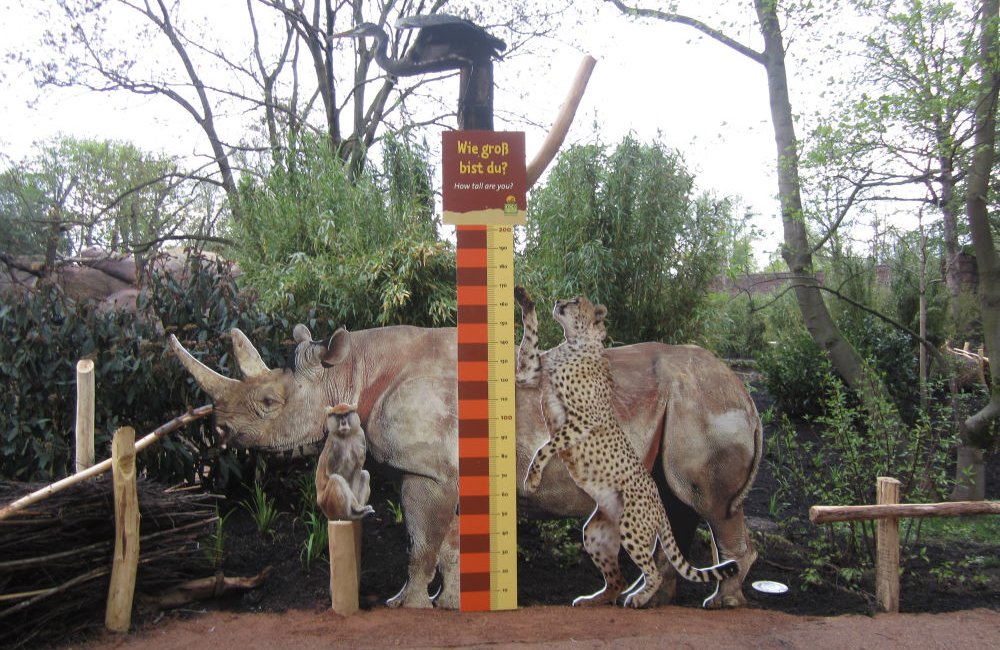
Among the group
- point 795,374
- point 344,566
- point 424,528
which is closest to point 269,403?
point 344,566

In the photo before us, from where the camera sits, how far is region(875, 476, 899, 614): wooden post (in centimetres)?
443

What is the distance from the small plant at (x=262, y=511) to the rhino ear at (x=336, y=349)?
4.08ft

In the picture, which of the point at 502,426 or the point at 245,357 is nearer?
the point at 502,426

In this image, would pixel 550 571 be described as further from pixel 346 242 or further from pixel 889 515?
pixel 346 242

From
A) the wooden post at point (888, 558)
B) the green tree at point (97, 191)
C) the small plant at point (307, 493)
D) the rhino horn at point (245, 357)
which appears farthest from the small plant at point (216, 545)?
the green tree at point (97, 191)

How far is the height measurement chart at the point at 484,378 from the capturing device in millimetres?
4230

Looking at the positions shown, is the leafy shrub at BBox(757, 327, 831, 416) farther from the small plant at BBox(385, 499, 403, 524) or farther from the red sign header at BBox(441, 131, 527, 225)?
the red sign header at BBox(441, 131, 527, 225)

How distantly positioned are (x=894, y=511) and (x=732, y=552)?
38.5 inches

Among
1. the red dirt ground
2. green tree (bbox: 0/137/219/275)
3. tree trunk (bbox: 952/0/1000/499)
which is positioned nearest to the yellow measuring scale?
the red dirt ground

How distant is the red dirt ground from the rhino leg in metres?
0.10

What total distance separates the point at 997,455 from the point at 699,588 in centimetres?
716

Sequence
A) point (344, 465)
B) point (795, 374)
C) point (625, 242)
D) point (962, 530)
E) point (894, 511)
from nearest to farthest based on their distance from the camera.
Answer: point (344, 465), point (894, 511), point (625, 242), point (962, 530), point (795, 374)

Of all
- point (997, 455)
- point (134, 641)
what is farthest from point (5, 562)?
point (997, 455)

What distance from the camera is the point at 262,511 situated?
5035 mm
